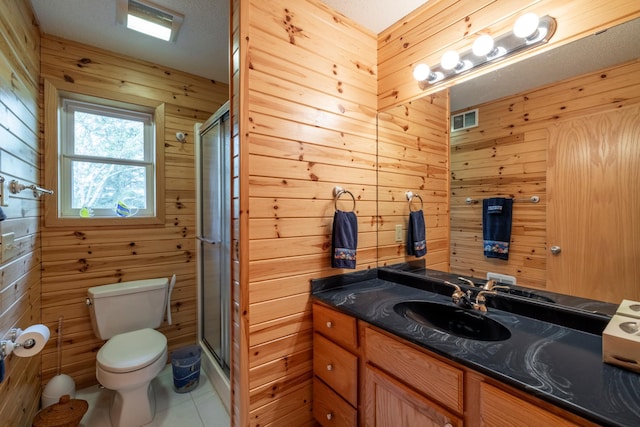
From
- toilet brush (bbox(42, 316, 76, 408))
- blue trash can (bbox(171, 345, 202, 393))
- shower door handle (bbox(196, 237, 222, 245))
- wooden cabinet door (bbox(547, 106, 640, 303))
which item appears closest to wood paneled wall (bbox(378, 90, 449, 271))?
wooden cabinet door (bbox(547, 106, 640, 303))

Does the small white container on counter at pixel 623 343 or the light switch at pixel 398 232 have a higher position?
the light switch at pixel 398 232

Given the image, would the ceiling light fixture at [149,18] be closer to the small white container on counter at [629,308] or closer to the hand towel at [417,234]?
the hand towel at [417,234]

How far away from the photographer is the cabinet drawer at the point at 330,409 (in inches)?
48.7

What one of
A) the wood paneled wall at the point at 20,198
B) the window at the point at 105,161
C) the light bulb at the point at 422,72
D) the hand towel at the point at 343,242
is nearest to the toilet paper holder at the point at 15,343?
the wood paneled wall at the point at 20,198

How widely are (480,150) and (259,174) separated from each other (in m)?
1.13

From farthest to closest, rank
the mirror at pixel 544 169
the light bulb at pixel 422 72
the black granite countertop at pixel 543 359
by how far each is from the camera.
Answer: the light bulb at pixel 422 72, the mirror at pixel 544 169, the black granite countertop at pixel 543 359

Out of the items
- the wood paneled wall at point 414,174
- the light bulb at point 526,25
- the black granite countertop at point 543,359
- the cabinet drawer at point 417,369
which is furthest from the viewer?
the wood paneled wall at point 414,174

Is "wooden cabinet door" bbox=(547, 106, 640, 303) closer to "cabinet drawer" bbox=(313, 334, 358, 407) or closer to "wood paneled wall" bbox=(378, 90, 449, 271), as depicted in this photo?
"wood paneled wall" bbox=(378, 90, 449, 271)

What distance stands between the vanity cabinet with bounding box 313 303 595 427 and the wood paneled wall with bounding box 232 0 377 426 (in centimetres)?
17

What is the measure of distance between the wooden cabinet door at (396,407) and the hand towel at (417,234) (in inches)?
31.4

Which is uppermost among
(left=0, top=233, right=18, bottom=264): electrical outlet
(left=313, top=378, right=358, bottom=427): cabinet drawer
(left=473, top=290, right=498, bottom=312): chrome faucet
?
A: (left=0, top=233, right=18, bottom=264): electrical outlet

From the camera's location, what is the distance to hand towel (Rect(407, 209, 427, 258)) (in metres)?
1.67

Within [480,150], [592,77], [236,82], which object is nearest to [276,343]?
[236,82]

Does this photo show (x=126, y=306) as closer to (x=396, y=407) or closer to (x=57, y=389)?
(x=57, y=389)
